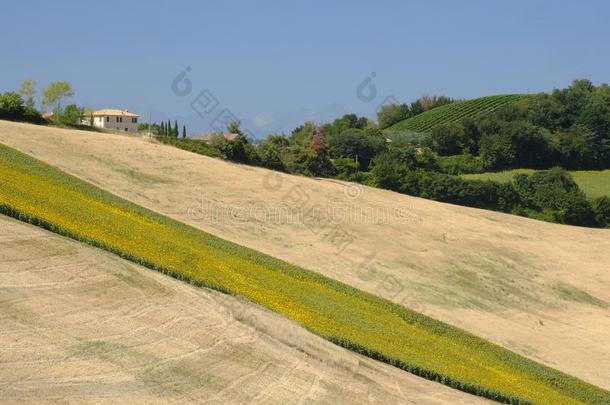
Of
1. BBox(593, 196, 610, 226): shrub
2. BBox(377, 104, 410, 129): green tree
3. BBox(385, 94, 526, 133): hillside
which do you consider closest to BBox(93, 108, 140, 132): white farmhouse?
BBox(385, 94, 526, 133): hillside

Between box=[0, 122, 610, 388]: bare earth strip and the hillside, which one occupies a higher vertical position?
the hillside

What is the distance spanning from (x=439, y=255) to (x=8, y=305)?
38146 mm

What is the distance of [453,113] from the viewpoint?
151750mm

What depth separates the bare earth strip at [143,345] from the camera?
69.4 ft

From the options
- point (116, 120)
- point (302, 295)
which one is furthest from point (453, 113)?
point (302, 295)

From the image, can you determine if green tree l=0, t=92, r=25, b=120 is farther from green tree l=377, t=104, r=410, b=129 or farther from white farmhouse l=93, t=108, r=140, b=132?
green tree l=377, t=104, r=410, b=129

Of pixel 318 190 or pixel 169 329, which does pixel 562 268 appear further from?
pixel 169 329

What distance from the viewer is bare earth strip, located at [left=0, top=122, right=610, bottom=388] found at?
46.0 m

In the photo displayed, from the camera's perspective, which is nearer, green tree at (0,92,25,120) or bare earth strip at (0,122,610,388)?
bare earth strip at (0,122,610,388)

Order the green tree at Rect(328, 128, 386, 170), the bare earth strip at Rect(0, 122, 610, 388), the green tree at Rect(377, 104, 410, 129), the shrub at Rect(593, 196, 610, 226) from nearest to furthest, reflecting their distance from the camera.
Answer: the bare earth strip at Rect(0, 122, 610, 388) < the shrub at Rect(593, 196, 610, 226) < the green tree at Rect(328, 128, 386, 170) < the green tree at Rect(377, 104, 410, 129)

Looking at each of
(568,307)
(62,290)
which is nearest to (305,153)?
(568,307)

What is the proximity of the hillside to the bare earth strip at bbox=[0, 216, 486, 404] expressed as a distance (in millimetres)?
110892

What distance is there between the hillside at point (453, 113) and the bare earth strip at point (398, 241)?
66466 mm

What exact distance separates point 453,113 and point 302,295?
120 meters
